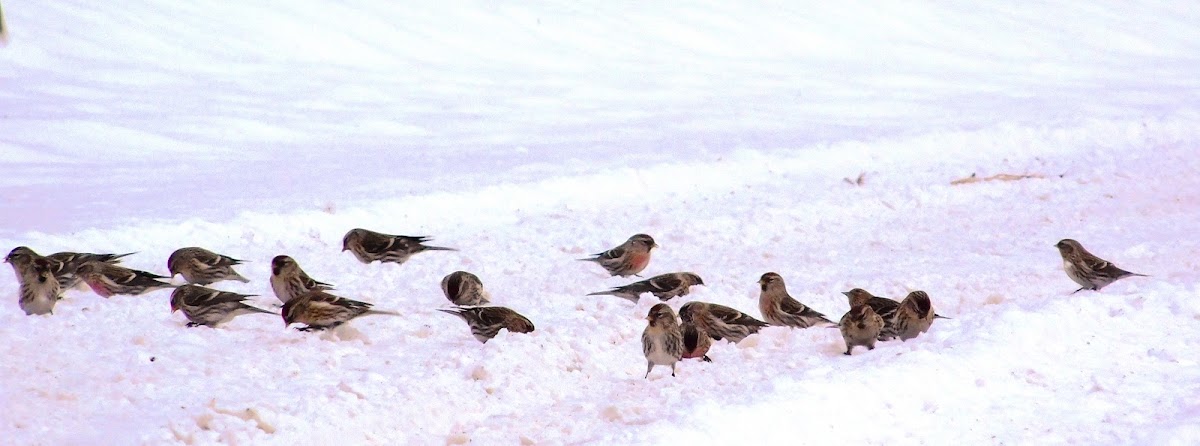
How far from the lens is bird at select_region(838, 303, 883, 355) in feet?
24.9

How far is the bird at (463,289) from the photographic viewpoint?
8.70 m

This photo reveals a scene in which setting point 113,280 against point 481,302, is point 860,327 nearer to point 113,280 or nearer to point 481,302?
point 481,302

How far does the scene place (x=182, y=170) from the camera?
14422 mm

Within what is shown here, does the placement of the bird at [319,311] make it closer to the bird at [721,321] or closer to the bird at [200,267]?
the bird at [200,267]

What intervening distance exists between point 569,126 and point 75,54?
7.08 m

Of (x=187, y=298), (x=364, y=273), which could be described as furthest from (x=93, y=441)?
(x=364, y=273)

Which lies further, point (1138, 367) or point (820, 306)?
point (820, 306)

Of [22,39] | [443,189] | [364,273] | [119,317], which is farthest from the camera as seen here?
[22,39]

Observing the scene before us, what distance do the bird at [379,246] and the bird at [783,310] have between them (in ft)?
9.35

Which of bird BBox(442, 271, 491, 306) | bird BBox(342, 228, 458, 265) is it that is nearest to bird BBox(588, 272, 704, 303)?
bird BBox(442, 271, 491, 306)

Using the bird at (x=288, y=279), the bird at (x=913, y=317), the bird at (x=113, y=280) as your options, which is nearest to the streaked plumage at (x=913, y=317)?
the bird at (x=913, y=317)

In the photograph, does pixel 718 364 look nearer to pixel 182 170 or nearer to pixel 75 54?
pixel 182 170

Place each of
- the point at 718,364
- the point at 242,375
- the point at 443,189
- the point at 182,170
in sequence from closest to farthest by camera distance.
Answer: the point at 242,375, the point at 718,364, the point at 443,189, the point at 182,170

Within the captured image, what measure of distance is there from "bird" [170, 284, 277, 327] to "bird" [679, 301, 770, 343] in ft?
7.94
